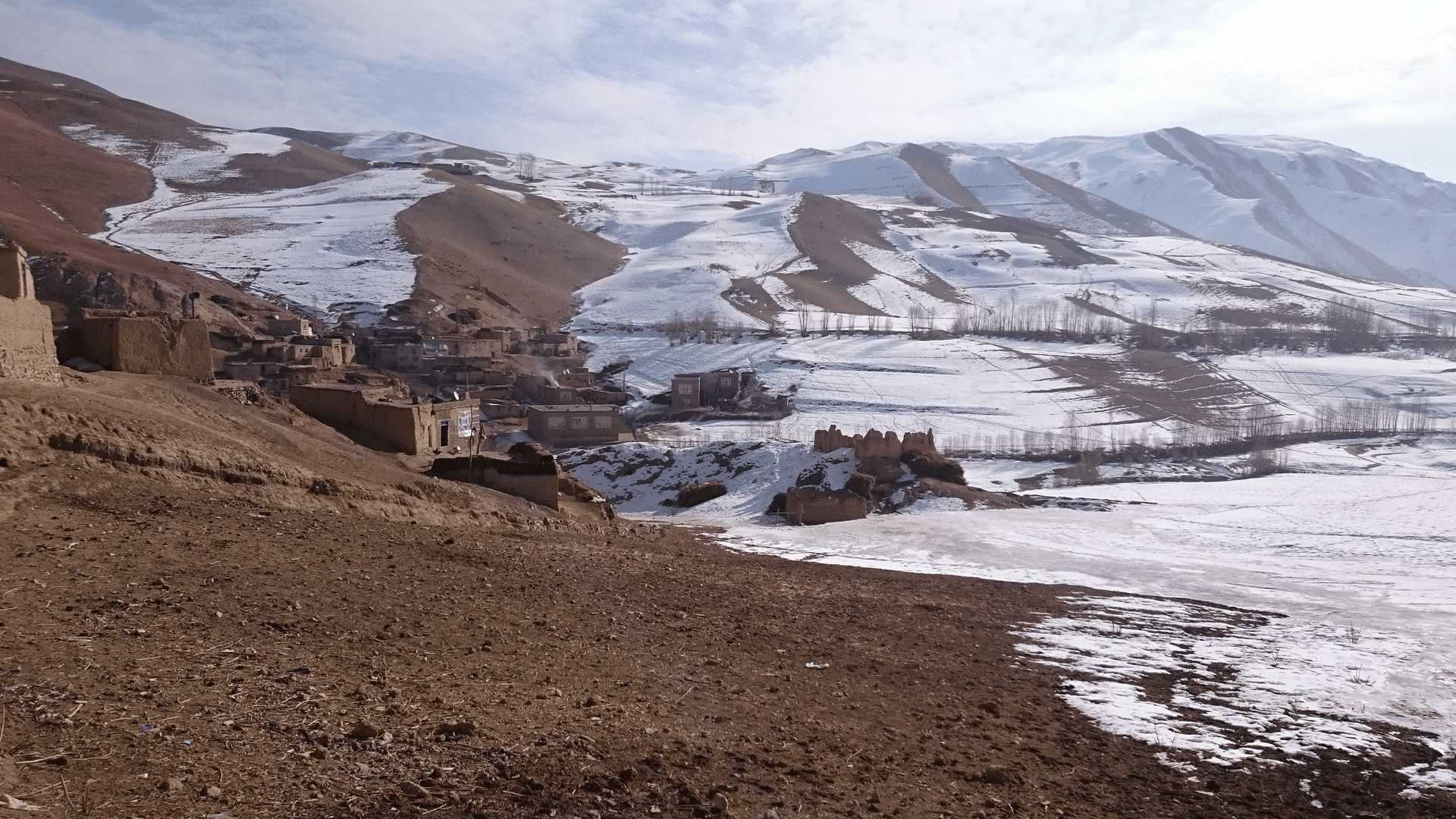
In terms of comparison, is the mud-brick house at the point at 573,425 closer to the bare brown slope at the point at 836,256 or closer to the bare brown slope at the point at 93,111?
the bare brown slope at the point at 836,256

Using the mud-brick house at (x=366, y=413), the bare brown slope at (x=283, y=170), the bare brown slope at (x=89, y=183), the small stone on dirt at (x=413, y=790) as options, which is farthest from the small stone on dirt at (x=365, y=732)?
the bare brown slope at (x=283, y=170)

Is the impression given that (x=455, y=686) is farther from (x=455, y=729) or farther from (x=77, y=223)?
(x=77, y=223)

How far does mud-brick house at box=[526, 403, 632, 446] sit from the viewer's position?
4706cm

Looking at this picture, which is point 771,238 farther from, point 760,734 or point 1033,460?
point 760,734

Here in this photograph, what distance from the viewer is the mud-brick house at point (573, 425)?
4706 centimetres

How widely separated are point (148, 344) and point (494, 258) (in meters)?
86.9

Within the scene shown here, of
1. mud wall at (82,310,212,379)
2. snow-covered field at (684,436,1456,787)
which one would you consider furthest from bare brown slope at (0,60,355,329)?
snow-covered field at (684,436,1456,787)

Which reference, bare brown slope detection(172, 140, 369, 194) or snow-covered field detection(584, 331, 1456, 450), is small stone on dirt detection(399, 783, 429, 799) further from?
bare brown slope detection(172, 140, 369, 194)

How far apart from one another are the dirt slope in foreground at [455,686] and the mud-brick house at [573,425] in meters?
34.5

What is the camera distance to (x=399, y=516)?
42.8 ft

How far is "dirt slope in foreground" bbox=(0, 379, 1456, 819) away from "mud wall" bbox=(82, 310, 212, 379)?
15.8ft

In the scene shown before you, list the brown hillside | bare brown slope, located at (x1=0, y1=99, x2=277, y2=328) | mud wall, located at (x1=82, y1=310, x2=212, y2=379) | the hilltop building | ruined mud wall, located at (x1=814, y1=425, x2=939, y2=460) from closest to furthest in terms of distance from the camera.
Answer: mud wall, located at (x1=82, y1=310, x2=212, y2=379) < ruined mud wall, located at (x1=814, y1=425, x2=939, y2=460) < bare brown slope, located at (x1=0, y1=99, x2=277, y2=328) < the brown hillside < the hilltop building

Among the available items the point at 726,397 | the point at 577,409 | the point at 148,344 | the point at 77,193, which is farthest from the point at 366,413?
the point at 77,193

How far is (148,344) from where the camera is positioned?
53.6ft
